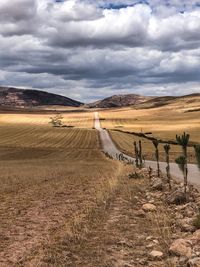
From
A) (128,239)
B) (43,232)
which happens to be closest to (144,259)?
(128,239)

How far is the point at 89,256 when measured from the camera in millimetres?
A: 12305

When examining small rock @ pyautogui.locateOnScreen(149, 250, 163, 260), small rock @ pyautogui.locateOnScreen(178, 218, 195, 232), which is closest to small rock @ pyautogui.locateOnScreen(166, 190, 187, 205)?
small rock @ pyautogui.locateOnScreen(178, 218, 195, 232)

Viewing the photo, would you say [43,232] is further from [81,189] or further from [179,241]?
[81,189]

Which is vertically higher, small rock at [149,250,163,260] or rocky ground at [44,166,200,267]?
small rock at [149,250,163,260]

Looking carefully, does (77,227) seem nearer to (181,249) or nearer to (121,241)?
(121,241)

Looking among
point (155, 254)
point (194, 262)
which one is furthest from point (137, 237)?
point (194, 262)

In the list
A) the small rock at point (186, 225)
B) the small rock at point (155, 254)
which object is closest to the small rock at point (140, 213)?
the small rock at point (186, 225)

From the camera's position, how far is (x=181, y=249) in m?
12.0

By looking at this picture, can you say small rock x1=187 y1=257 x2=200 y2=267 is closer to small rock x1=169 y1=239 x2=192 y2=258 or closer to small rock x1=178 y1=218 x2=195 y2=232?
small rock x1=169 y1=239 x2=192 y2=258

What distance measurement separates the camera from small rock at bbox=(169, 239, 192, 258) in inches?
464

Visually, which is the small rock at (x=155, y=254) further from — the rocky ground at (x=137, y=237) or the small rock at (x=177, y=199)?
the small rock at (x=177, y=199)

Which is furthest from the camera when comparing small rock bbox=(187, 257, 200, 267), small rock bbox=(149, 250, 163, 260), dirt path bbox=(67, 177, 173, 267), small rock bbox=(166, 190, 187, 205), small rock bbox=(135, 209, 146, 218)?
small rock bbox=(166, 190, 187, 205)

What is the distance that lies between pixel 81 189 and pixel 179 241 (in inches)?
622

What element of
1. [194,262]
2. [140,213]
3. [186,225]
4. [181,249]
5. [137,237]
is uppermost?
[194,262]
